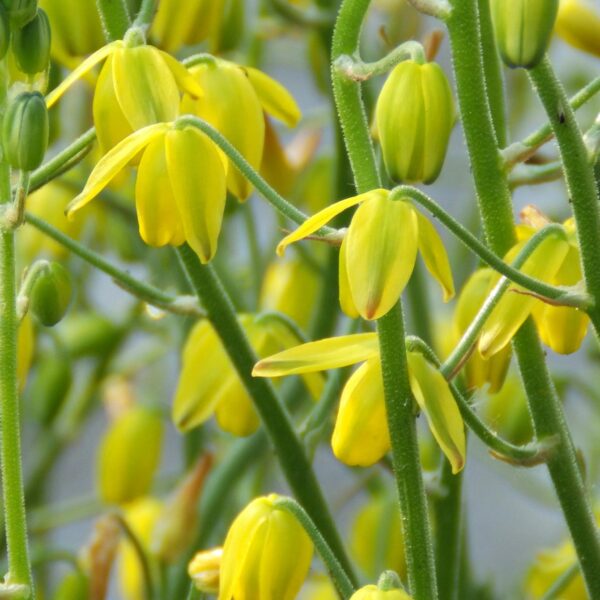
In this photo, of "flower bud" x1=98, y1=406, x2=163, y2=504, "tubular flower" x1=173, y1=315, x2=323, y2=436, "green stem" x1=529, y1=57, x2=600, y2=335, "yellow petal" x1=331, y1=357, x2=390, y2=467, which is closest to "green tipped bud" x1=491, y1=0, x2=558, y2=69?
"green stem" x1=529, y1=57, x2=600, y2=335

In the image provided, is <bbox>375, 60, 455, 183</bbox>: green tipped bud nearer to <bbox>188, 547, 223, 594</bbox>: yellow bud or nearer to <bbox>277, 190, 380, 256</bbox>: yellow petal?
<bbox>277, 190, 380, 256</bbox>: yellow petal

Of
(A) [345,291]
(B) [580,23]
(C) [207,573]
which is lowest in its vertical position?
(C) [207,573]

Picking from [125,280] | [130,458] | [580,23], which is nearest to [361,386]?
[125,280]

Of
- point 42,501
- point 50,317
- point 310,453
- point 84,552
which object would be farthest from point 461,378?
point 42,501

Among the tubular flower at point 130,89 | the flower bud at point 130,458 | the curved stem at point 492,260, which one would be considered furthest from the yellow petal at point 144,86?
the flower bud at point 130,458

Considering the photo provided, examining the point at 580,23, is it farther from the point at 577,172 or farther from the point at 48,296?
the point at 48,296

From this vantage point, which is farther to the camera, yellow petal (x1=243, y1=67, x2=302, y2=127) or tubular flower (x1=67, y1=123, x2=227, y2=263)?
yellow petal (x1=243, y1=67, x2=302, y2=127)
